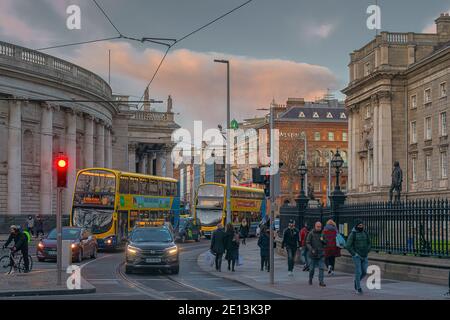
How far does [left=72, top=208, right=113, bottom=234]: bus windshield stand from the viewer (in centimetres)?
4050

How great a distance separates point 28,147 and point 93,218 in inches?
A: 744

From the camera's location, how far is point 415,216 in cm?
2255

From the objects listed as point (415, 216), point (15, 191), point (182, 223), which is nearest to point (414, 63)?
point (182, 223)

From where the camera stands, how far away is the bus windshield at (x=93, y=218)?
1594 inches

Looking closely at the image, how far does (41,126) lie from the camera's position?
57.4 meters

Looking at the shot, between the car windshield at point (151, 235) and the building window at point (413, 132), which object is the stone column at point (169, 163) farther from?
the car windshield at point (151, 235)

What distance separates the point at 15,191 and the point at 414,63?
1662 inches

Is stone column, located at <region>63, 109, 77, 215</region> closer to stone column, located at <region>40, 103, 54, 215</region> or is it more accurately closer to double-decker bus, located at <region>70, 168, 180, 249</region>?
stone column, located at <region>40, 103, 54, 215</region>

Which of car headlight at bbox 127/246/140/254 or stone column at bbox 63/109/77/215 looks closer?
car headlight at bbox 127/246/140/254

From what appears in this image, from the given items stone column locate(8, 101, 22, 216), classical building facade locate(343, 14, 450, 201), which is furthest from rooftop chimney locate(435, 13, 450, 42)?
stone column locate(8, 101, 22, 216)

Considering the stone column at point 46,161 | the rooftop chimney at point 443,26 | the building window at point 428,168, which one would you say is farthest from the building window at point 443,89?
the stone column at point 46,161

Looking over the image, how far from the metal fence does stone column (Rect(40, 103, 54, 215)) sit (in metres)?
33.5

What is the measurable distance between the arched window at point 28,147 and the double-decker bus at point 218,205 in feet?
42.0
